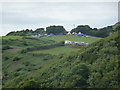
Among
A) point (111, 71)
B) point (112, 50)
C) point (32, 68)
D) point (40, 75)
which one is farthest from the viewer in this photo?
point (32, 68)

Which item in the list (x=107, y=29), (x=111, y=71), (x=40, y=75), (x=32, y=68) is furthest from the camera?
(x=107, y=29)

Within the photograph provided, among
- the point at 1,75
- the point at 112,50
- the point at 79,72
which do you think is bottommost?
the point at 1,75

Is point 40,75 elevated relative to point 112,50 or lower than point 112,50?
lower

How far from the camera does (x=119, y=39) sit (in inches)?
755

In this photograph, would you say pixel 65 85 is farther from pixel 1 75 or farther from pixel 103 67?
pixel 1 75

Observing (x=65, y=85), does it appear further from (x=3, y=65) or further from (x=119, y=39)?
(x=3, y=65)

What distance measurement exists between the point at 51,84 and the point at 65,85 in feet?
5.62

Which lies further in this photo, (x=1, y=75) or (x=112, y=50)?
(x=1, y=75)

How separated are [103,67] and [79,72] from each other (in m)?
→ 1.95

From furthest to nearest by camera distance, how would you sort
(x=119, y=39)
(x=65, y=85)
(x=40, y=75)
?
1. (x=40, y=75)
2. (x=119, y=39)
3. (x=65, y=85)

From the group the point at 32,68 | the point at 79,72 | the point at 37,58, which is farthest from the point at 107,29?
the point at 79,72

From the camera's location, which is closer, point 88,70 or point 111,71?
point 111,71

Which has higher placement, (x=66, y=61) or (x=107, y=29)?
(x=107, y=29)

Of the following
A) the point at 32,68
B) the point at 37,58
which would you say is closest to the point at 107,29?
the point at 37,58
